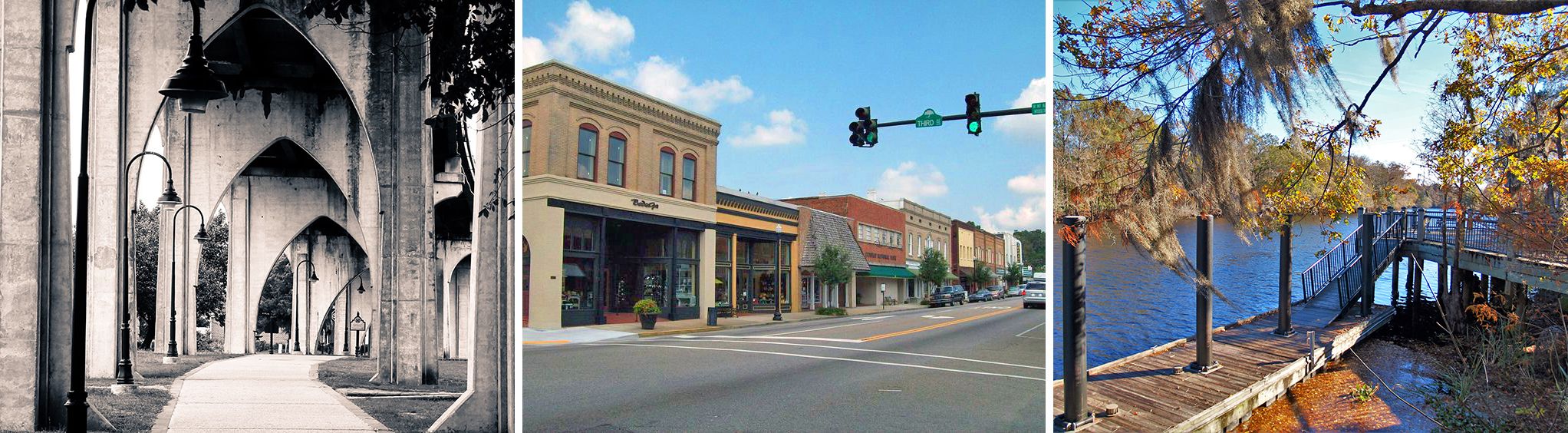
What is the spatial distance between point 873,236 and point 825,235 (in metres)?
0.35

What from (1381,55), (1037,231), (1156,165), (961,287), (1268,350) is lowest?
(1268,350)

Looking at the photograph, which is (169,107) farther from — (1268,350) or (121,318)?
(1268,350)

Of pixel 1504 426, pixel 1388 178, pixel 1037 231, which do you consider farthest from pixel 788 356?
pixel 1388 178

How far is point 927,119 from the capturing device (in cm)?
345

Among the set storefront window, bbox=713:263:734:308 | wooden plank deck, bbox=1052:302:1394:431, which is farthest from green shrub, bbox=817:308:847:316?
wooden plank deck, bbox=1052:302:1394:431

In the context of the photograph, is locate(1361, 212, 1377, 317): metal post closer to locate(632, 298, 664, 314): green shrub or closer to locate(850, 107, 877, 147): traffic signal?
locate(850, 107, 877, 147): traffic signal

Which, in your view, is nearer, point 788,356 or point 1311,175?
point 788,356

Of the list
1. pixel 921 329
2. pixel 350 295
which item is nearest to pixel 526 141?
pixel 921 329

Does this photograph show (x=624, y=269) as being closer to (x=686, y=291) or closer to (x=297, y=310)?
(x=686, y=291)

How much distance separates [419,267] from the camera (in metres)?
5.80

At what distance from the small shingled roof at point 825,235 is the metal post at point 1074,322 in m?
1.39

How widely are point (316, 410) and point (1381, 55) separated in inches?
325

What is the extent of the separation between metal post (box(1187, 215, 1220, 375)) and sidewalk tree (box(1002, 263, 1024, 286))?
272 cm

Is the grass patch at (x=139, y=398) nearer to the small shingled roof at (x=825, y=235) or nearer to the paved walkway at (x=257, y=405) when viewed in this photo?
the paved walkway at (x=257, y=405)
